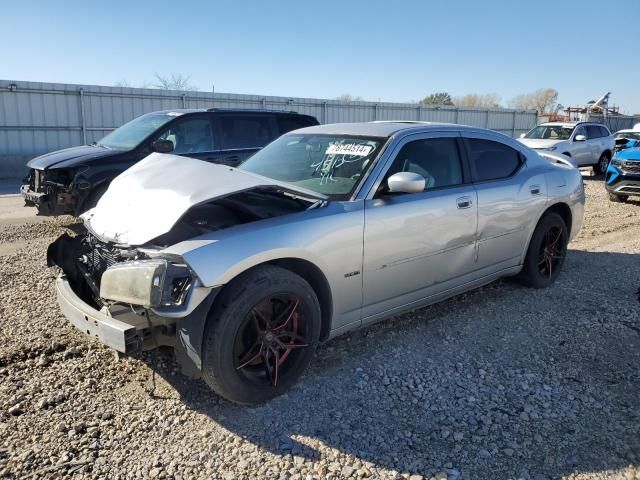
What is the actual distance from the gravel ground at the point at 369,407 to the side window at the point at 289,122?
540cm

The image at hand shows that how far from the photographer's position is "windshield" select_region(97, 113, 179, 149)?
8.03 meters

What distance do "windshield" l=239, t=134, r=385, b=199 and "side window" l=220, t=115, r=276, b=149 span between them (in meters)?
4.13

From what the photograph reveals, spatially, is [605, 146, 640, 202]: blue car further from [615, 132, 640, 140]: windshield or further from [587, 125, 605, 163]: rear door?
[615, 132, 640, 140]: windshield

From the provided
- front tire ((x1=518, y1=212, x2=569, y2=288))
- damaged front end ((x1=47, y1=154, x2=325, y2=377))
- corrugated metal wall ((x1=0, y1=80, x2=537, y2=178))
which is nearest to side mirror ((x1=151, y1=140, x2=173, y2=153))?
damaged front end ((x1=47, y1=154, x2=325, y2=377))

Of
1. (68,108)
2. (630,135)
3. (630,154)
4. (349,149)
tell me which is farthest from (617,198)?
(68,108)

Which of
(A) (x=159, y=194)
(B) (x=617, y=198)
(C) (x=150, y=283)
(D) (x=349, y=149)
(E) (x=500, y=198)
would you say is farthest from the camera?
(B) (x=617, y=198)

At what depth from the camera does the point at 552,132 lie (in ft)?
52.4

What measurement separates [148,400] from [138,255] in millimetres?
918

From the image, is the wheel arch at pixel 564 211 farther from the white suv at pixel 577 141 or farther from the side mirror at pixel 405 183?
the white suv at pixel 577 141

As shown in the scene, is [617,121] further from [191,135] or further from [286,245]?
[286,245]

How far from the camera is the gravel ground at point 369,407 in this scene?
8.95 feet

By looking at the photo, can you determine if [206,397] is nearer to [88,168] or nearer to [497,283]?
[497,283]

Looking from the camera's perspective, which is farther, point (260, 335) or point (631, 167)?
point (631, 167)

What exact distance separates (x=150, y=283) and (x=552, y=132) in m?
15.8
